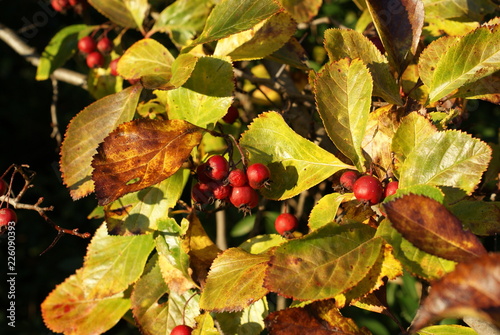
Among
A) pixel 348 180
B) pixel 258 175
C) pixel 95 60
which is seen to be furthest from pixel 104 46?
pixel 348 180

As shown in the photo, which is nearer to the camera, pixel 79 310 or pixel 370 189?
pixel 370 189

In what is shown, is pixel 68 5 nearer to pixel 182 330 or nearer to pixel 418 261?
pixel 182 330

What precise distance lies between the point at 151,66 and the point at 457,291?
0.91 metres

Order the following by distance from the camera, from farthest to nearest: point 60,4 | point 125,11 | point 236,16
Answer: point 60,4
point 125,11
point 236,16

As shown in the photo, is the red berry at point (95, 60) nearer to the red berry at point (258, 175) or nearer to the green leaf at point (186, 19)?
the green leaf at point (186, 19)

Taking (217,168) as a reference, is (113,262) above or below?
below

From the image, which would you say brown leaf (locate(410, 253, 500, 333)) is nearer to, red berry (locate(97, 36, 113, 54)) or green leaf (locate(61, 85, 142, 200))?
green leaf (locate(61, 85, 142, 200))

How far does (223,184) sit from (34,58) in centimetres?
127

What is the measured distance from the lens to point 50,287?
9.94 feet

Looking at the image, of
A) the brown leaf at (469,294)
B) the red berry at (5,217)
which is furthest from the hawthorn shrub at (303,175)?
the red berry at (5,217)

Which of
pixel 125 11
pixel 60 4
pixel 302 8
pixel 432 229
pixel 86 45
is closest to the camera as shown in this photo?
pixel 432 229

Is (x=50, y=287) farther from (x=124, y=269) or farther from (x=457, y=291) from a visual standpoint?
(x=457, y=291)

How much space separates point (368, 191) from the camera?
899mm

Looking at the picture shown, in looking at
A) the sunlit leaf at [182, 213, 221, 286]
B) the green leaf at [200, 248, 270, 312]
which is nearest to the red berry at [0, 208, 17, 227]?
the sunlit leaf at [182, 213, 221, 286]
